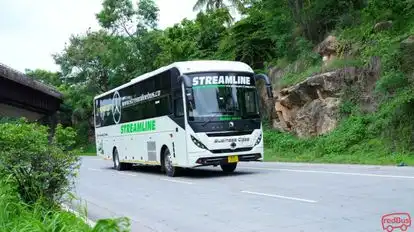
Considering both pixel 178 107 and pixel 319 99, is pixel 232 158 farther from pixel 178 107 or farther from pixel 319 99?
pixel 319 99

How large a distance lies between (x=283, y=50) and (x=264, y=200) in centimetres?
2102

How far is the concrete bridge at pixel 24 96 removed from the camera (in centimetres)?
1967

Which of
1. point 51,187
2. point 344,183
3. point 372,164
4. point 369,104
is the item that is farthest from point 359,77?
point 51,187

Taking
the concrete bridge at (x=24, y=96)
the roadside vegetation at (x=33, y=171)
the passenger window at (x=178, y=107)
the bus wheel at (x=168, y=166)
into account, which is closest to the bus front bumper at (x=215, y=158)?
the passenger window at (x=178, y=107)

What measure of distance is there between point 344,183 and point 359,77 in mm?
12056

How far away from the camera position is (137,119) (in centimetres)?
2052

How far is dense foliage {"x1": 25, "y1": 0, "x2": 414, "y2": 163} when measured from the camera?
19609mm

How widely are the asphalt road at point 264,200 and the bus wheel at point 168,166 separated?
1.04 meters

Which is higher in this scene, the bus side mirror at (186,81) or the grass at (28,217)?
the bus side mirror at (186,81)

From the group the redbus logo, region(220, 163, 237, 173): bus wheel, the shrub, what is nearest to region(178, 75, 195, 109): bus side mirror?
region(220, 163, 237, 173): bus wheel

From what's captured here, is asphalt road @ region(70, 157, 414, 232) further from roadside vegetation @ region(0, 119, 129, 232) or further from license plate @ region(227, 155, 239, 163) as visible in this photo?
roadside vegetation @ region(0, 119, 129, 232)

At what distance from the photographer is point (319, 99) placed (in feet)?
82.2

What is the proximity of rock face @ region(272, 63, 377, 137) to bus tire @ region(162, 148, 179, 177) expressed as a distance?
9076 mm

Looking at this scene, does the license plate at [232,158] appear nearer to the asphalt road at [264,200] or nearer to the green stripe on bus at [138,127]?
the asphalt road at [264,200]
